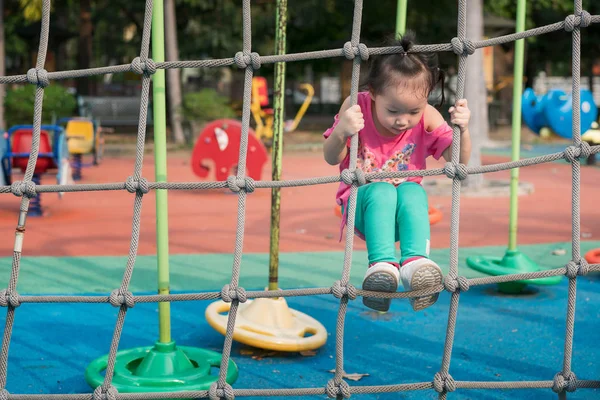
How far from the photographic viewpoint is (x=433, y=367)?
10.8 feet

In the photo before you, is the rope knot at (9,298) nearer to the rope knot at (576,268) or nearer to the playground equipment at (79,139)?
the rope knot at (576,268)

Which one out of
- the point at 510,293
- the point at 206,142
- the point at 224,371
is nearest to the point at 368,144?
the point at 224,371

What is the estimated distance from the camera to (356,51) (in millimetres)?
2541

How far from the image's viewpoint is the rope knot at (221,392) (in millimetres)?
2523

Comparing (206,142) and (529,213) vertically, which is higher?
(206,142)

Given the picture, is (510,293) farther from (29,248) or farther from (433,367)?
(29,248)

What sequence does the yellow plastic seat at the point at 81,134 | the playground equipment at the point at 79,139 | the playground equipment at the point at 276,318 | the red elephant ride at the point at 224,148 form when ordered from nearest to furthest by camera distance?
the playground equipment at the point at 276,318 → the red elephant ride at the point at 224,148 → the playground equipment at the point at 79,139 → the yellow plastic seat at the point at 81,134

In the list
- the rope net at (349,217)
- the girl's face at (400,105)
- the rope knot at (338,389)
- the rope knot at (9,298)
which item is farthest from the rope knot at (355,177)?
the rope knot at (9,298)

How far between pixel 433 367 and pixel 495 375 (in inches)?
10.2

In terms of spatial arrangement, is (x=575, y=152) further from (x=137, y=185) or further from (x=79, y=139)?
(x=79, y=139)

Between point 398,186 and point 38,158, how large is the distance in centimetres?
504

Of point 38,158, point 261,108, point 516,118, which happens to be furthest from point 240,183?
point 261,108

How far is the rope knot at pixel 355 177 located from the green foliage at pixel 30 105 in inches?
397

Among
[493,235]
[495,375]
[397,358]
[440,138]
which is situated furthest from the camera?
[493,235]
